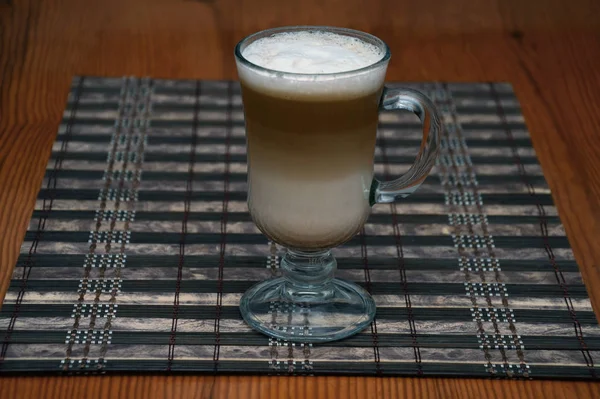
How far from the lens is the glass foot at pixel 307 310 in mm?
1277

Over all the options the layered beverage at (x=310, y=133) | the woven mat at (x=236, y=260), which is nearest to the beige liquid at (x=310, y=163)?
the layered beverage at (x=310, y=133)

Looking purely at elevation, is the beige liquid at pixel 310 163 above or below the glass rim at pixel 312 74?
below

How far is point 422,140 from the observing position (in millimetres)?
1266

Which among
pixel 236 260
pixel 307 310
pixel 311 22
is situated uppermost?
pixel 311 22

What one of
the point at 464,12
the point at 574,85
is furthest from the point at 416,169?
the point at 464,12

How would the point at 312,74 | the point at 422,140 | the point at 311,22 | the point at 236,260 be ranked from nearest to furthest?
the point at 312,74, the point at 422,140, the point at 236,260, the point at 311,22

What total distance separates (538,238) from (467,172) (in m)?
0.23

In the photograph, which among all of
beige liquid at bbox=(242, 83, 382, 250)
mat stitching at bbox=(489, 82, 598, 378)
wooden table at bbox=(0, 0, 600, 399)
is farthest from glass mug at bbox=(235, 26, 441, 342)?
A: mat stitching at bbox=(489, 82, 598, 378)

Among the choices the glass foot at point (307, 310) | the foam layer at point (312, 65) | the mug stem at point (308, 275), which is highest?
the foam layer at point (312, 65)

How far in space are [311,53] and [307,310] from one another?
0.34 metres

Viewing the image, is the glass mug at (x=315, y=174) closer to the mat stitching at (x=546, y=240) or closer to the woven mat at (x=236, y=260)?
the woven mat at (x=236, y=260)

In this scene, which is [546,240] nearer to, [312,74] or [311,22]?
[312,74]

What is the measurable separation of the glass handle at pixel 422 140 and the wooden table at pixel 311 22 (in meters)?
0.24

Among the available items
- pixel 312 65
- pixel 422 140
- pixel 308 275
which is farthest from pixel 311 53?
pixel 308 275
